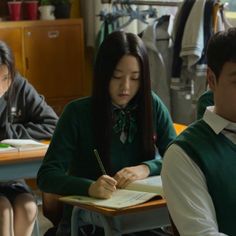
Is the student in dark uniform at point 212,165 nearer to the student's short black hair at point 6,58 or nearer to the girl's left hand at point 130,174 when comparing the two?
the girl's left hand at point 130,174

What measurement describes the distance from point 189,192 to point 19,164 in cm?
140

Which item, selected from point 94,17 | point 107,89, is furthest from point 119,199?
point 94,17

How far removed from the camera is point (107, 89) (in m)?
2.46

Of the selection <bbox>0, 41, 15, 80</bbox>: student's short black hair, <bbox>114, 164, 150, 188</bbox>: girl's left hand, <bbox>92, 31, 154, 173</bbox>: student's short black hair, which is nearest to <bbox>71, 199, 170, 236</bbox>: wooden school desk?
<bbox>114, 164, 150, 188</bbox>: girl's left hand

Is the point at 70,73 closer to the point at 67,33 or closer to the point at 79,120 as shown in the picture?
the point at 67,33

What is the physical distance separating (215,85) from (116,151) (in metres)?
0.99

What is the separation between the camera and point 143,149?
256 centimetres

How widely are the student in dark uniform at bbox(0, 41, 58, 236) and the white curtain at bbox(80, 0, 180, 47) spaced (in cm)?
177

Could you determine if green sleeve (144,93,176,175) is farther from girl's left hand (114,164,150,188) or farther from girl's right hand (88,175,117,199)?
girl's right hand (88,175,117,199)

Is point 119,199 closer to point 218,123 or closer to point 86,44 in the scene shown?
point 218,123

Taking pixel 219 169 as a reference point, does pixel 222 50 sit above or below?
above

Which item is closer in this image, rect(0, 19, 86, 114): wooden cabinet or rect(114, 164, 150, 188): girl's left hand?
rect(114, 164, 150, 188): girl's left hand

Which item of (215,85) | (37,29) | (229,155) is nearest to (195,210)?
(229,155)

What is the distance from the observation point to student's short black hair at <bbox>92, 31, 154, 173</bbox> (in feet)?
7.97
